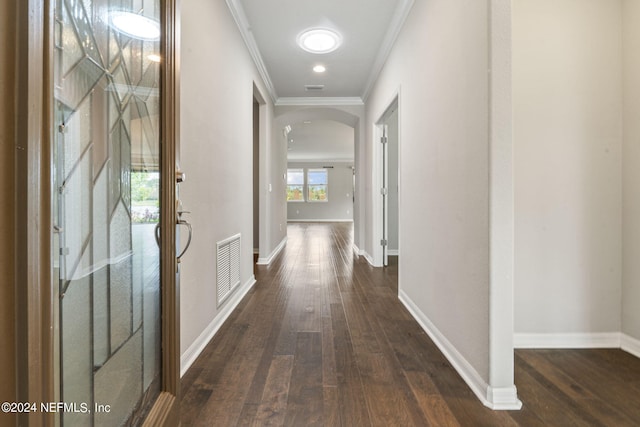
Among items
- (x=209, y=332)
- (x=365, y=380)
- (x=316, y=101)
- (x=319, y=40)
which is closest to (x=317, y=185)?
(x=316, y=101)

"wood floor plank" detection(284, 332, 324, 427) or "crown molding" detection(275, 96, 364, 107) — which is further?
"crown molding" detection(275, 96, 364, 107)

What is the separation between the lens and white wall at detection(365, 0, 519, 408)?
4.61 feet

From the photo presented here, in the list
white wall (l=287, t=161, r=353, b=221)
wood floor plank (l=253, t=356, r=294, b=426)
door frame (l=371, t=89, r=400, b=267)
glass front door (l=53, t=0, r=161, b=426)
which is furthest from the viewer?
white wall (l=287, t=161, r=353, b=221)

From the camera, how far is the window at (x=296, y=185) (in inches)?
527

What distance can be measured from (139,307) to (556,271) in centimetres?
232

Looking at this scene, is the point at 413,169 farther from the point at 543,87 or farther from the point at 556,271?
the point at 556,271

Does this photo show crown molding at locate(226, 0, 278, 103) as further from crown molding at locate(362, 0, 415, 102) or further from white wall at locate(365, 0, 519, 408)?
white wall at locate(365, 0, 519, 408)

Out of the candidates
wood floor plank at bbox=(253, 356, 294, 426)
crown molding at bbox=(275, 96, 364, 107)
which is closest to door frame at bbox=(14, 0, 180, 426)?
wood floor plank at bbox=(253, 356, 294, 426)

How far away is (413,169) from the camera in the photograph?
8.26 ft

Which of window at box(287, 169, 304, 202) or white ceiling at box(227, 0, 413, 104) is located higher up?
white ceiling at box(227, 0, 413, 104)

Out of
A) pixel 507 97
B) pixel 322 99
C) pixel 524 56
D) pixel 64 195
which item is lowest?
pixel 64 195

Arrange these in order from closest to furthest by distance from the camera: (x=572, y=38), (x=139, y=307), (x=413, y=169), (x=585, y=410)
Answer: (x=139, y=307) → (x=585, y=410) → (x=572, y=38) → (x=413, y=169)

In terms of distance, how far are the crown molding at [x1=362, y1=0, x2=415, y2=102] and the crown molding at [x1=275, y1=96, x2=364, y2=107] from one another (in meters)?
0.68

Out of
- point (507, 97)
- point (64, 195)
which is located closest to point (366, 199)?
point (507, 97)
